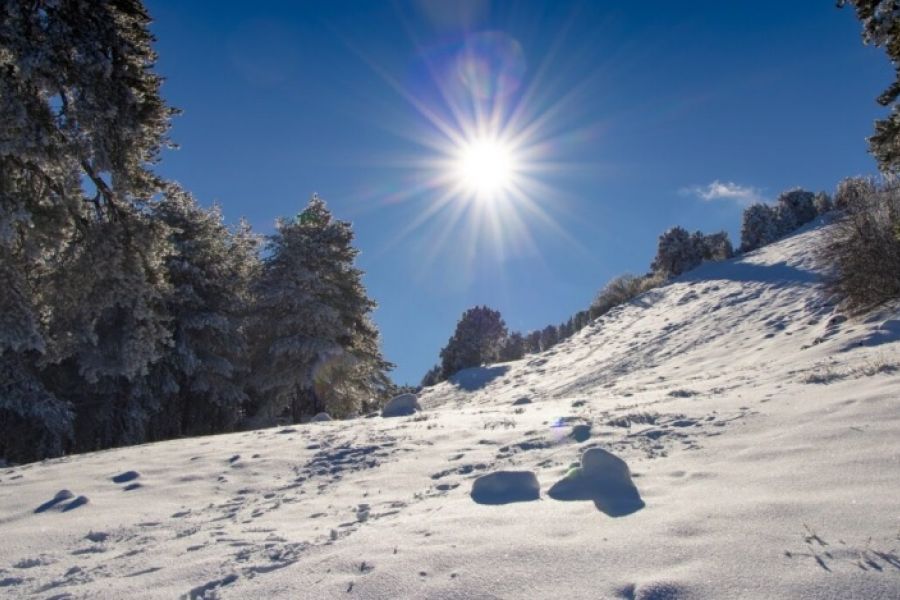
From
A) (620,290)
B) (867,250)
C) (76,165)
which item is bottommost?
(867,250)

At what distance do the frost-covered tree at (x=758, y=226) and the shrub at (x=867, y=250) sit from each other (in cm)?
2898

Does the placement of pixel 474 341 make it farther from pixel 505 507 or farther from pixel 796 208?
pixel 505 507

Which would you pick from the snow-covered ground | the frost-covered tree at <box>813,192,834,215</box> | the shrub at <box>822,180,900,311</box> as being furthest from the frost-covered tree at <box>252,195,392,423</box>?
the frost-covered tree at <box>813,192,834,215</box>

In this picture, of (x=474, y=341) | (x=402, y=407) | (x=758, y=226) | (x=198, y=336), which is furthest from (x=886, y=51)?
(x=758, y=226)

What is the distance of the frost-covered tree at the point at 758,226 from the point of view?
4172cm

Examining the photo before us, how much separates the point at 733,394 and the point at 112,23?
35.2 ft

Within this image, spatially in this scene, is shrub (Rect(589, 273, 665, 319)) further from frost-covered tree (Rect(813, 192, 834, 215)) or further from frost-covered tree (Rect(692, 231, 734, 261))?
frost-covered tree (Rect(813, 192, 834, 215))

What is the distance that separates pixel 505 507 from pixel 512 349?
148 feet

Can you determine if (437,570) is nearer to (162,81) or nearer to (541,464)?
(541,464)

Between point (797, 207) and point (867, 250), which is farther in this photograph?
point (797, 207)

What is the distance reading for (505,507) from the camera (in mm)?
4258

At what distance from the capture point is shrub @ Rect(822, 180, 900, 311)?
12.6 metres

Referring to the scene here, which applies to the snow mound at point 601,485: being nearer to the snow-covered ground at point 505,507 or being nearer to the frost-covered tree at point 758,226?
Result: the snow-covered ground at point 505,507

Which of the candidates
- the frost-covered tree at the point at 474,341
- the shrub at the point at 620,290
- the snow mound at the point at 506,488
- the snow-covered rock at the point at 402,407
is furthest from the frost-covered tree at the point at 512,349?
the snow mound at the point at 506,488
